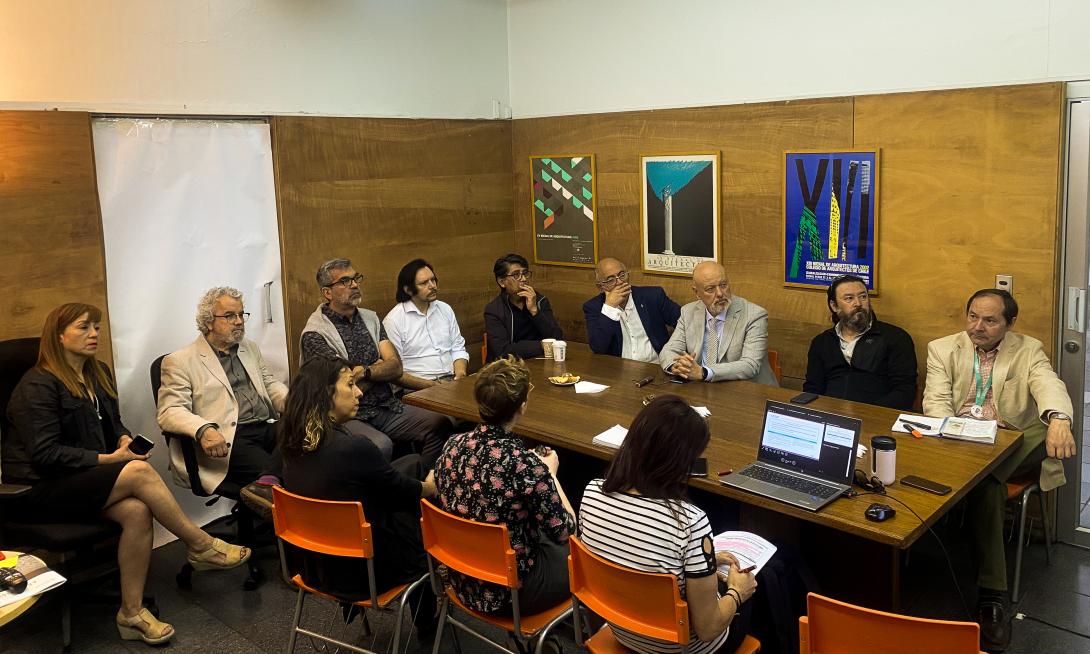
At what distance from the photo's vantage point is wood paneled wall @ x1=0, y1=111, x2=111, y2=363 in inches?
170

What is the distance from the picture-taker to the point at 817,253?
5.12m

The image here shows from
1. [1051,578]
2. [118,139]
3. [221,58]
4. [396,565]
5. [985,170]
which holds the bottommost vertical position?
[1051,578]

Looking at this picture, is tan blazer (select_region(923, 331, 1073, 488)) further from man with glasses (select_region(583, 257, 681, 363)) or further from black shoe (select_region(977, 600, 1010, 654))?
man with glasses (select_region(583, 257, 681, 363))

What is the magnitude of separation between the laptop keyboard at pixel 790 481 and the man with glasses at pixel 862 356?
4.77ft

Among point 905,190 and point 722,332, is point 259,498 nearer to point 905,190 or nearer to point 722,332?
point 722,332

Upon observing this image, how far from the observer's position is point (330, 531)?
10.6ft

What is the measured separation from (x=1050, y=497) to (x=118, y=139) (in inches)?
196

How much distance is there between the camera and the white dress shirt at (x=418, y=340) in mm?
5547

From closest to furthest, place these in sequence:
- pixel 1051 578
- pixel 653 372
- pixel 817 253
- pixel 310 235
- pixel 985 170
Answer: pixel 1051 578 → pixel 985 170 → pixel 653 372 → pixel 817 253 → pixel 310 235

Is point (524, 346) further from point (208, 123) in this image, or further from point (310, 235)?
point (208, 123)

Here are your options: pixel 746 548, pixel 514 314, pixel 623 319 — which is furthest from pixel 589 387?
pixel 746 548

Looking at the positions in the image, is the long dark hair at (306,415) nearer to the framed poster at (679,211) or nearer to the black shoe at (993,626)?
the black shoe at (993,626)

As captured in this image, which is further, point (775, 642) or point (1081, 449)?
point (1081, 449)

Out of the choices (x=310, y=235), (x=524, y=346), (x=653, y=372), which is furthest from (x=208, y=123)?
(x=653, y=372)
